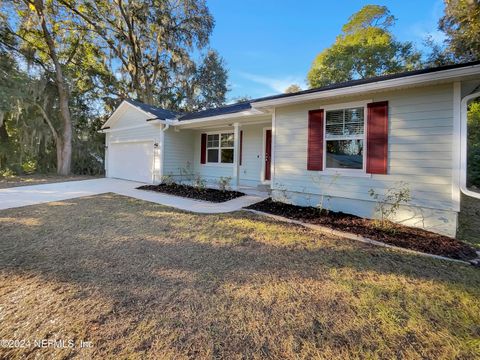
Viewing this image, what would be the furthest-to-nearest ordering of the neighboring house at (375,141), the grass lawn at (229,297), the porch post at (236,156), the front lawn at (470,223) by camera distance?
1. the porch post at (236,156)
2. the front lawn at (470,223)
3. the neighboring house at (375,141)
4. the grass lawn at (229,297)

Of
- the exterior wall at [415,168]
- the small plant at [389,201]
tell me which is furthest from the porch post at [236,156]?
the small plant at [389,201]

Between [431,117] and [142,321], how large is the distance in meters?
5.55

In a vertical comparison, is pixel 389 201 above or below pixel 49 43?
below

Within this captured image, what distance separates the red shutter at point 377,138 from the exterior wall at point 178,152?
7536 millimetres

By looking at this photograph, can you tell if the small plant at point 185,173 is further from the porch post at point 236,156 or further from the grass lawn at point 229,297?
the grass lawn at point 229,297

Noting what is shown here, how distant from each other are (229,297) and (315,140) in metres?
4.55

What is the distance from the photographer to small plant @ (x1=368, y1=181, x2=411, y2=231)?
184 inches

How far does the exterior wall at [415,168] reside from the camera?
431 centimetres

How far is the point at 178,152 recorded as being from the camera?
10492mm

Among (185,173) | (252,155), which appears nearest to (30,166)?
(185,173)

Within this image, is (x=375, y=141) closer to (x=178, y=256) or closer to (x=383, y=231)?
(x=383, y=231)

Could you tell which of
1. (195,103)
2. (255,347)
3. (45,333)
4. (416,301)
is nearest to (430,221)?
(416,301)

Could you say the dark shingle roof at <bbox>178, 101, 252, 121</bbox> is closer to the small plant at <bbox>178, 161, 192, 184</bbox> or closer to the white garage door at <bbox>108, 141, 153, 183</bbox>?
the small plant at <bbox>178, 161, 192, 184</bbox>

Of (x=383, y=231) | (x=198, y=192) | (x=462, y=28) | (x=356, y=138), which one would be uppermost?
(x=462, y=28)
